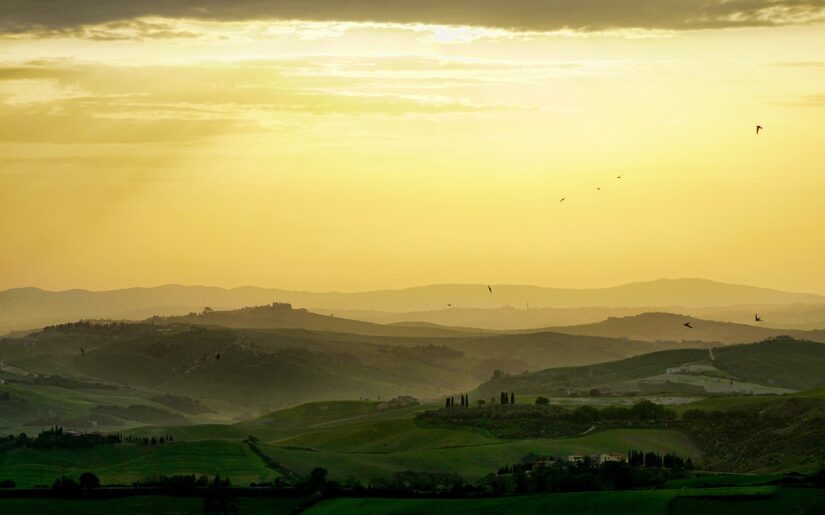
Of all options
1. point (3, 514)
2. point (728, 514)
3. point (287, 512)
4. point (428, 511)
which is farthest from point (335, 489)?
point (728, 514)

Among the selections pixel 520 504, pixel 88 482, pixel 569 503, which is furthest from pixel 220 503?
pixel 569 503

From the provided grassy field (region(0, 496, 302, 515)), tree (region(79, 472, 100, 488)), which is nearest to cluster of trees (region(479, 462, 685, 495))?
grassy field (region(0, 496, 302, 515))

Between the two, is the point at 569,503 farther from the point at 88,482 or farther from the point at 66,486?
the point at 88,482

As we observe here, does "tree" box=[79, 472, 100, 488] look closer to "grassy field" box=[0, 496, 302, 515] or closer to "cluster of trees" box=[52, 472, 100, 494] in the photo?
"cluster of trees" box=[52, 472, 100, 494]

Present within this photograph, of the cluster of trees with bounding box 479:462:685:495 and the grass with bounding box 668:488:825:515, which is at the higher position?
the cluster of trees with bounding box 479:462:685:495

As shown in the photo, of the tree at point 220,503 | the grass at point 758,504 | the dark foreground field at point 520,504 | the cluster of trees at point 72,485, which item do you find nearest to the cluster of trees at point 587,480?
the dark foreground field at point 520,504

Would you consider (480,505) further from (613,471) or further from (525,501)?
(613,471)
